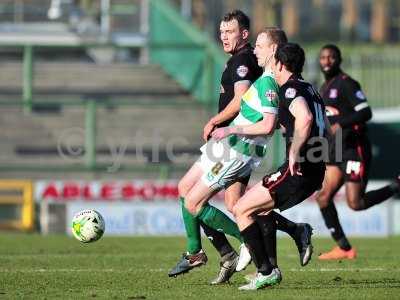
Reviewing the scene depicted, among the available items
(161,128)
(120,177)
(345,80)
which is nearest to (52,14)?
(161,128)

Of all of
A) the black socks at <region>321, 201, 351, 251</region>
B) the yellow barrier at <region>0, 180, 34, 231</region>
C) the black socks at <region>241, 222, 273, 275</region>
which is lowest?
the yellow barrier at <region>0, 180, 34, 231</region>

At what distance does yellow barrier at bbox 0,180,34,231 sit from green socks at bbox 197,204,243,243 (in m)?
10.7

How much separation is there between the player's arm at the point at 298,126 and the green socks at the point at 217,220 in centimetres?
99

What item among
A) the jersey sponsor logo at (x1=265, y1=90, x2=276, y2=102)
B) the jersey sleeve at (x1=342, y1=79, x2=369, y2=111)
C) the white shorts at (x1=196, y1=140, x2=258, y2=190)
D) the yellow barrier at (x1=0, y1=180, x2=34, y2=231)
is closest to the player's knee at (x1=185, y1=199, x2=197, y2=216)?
the white shorts at (x1=196, y1=140, x2=258, y2=190)

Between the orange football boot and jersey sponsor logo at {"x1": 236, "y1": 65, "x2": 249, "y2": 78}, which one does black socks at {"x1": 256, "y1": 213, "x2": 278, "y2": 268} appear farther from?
the orange football boot

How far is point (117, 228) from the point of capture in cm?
1981

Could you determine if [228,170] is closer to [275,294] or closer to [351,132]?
[275,294]

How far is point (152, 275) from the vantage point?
436 inches

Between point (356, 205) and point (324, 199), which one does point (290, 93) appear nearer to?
point (324, 199)

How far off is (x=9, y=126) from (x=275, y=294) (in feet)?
50.3

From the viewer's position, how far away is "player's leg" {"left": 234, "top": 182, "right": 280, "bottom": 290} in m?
9.55

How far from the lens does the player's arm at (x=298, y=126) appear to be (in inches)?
364

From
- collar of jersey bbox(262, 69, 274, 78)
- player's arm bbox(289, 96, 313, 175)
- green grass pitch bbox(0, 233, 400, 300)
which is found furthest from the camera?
collar of jersey bbox(262, 69, 274, 78)

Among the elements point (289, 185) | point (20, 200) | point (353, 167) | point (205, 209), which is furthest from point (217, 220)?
point (20, 200)
